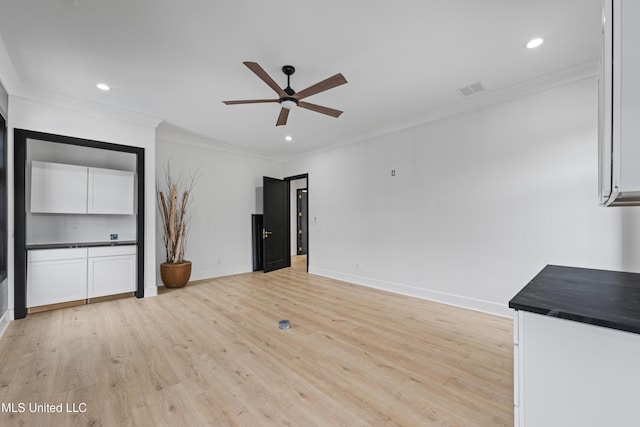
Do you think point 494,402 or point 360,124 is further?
point 360,124

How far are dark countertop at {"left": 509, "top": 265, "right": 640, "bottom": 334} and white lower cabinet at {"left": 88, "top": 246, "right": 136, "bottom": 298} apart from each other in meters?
4.79

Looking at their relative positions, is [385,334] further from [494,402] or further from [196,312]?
[196,312]

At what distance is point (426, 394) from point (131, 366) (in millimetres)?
2355

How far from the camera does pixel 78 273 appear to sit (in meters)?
3.73

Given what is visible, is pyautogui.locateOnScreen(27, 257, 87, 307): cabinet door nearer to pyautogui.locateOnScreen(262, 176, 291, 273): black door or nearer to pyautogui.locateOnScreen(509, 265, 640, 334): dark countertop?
pyautogui.locateOnScreen(262, 176, 291, 273): black door

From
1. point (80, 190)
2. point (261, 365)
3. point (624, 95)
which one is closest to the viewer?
point (624, 95)

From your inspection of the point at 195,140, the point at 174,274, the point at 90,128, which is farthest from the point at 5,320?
the point at 195,140

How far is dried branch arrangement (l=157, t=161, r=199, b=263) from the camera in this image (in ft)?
15.5

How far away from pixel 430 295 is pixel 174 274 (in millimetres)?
4161

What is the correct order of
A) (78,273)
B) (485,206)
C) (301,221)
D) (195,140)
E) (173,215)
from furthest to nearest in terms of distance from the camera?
(301,221) → (195,140) → (173,215) → (78,273) → (485,206)

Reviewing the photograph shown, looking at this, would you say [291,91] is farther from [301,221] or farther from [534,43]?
[301,221]

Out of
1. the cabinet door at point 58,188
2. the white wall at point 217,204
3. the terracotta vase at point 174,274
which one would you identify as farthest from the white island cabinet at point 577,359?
the white wall at point 217,204

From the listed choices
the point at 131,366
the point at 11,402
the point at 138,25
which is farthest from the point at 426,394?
the point at 138,25

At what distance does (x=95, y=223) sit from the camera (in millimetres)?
4340
